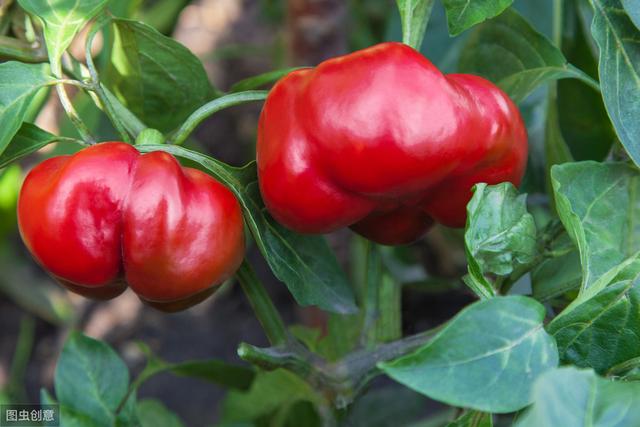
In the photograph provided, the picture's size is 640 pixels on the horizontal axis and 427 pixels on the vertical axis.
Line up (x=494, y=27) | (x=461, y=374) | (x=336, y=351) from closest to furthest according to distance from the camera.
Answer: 1. (x=461, y=374)
2. (x=494, y=27)
3. (x=336, y=351)

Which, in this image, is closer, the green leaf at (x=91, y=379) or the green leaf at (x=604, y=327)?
the green leaf at (x=604, y=327)

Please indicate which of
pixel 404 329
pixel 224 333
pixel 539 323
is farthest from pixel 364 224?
pixel 224 333

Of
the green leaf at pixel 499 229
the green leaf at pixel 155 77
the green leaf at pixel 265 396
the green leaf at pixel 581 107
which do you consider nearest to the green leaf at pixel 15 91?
the green leaf at pixel 155 77

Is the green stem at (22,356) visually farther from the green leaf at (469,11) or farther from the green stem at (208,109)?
the green leaf at (469,11)

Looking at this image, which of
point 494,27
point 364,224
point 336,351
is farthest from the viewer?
point 336,351

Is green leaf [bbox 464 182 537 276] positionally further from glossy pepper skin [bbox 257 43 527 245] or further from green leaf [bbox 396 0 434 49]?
green leaf [bbox 396 0 434 49]

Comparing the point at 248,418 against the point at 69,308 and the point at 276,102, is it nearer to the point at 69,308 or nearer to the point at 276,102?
the point at 276,102

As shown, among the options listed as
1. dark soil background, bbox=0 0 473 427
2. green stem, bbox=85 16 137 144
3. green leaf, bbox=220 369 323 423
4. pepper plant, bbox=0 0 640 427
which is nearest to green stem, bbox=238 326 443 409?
pepper plant, bbox=0 0 640 427
